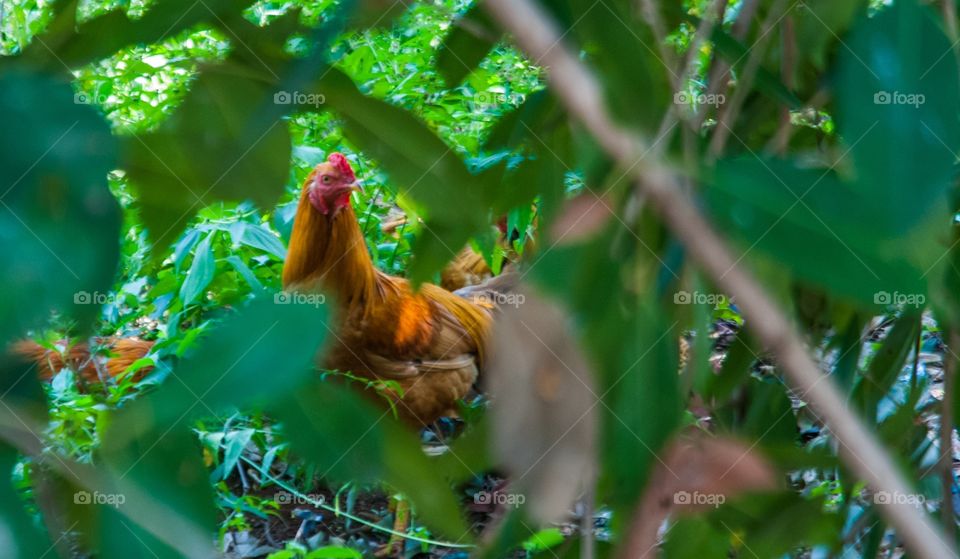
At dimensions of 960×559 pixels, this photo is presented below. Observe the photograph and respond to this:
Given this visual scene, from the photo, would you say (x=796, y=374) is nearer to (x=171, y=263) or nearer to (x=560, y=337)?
(x=560, y=337)

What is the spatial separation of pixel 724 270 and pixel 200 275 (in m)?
1.46

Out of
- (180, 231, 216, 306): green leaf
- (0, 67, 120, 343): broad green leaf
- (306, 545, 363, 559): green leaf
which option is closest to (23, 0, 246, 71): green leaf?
(0, 67, 120, 343): broad green leaf

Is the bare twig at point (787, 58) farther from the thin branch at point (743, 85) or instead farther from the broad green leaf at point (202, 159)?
the broad green leaf at point (202, 159)

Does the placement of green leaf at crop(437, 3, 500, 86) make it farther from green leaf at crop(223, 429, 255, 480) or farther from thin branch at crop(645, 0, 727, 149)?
green leaf at crop(223, 429, 255, 480)

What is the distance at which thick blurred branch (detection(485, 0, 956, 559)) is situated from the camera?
9.0 inches

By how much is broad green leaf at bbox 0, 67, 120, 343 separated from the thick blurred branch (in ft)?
0.38

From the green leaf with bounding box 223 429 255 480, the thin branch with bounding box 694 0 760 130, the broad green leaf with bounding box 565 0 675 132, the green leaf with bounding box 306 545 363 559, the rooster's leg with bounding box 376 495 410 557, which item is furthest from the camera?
the rooster's leg with bounding box 376 495 410 557

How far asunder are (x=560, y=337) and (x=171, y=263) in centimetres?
179

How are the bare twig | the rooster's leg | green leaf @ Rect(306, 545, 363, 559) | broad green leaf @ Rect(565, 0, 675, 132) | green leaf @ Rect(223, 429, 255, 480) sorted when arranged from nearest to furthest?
1. broad green leaf @ Rect(565, 0, 675, 132)
2. the bare twig
3. green leaf @ Rect(306, 545, 363, 559)
4. green leaf @ Rect(223, 429, 255, 480)
5. the rooster's leg

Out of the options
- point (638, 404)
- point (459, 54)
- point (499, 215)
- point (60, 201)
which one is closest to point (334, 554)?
point (499, 215)

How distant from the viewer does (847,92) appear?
12.2 inches

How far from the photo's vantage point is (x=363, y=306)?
1810 millimetres

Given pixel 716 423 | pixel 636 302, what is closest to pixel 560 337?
pixel 636 302

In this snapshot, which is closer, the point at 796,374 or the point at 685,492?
the point at 796,374
